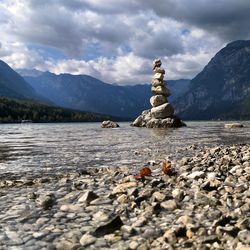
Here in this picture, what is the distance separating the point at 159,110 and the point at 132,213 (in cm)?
8999

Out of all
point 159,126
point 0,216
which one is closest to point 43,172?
point 0,216

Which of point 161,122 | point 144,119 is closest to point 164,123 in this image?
point 161,122

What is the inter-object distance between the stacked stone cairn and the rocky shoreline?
82.9m

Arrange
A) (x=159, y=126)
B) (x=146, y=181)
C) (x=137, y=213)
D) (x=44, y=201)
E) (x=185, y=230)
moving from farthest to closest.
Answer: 1. (x=159, y=126)
2. (x=146, y=181)
3. (x=44, y=201)
4. (x=137, y=213)
5. (x=185, y=230)

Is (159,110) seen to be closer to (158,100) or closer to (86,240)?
(158,100)

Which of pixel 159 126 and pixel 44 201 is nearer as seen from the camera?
pixel 44 201

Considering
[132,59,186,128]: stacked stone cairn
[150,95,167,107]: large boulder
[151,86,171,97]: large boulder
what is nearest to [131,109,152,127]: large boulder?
[132,59,186,128]: stacked stone cairn

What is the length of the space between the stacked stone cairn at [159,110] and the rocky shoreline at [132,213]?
82.9m

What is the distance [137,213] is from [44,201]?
125 inches

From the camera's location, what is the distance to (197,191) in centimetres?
1265

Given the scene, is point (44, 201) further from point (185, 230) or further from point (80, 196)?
point (185, 230)

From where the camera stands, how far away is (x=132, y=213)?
1104 cm

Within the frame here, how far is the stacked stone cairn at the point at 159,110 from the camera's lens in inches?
3893

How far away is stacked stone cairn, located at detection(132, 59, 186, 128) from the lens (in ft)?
324
